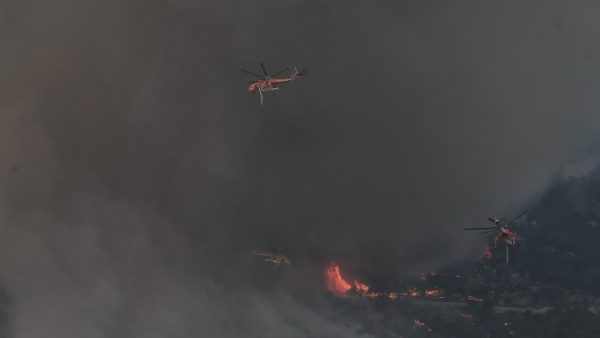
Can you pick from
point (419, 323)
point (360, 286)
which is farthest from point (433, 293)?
point (360, 286)

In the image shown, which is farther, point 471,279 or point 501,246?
point 501,246

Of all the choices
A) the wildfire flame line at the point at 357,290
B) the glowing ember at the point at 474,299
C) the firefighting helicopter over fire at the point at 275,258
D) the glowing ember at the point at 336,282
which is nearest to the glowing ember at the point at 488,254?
the glowing ember at the point at 474,299

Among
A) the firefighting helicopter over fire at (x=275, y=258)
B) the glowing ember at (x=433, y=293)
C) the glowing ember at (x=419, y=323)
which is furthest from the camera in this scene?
the firefighting helicopter over fire at (x=275, y=258)

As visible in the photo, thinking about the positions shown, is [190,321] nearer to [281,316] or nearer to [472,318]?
[281,316]

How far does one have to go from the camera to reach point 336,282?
128500mm

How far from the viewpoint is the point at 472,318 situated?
11819cm

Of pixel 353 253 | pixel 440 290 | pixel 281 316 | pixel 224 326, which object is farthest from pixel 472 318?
pixel 224 326

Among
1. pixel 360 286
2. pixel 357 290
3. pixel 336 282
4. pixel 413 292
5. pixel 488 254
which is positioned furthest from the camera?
pixel 488 254

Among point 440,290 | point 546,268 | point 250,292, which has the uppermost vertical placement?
point 546,268

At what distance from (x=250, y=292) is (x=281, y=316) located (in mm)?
9770

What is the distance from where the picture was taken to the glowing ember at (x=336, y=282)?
12619 centimetres

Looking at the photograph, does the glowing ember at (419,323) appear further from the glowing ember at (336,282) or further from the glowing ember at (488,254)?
the glowing ember at (488,254)

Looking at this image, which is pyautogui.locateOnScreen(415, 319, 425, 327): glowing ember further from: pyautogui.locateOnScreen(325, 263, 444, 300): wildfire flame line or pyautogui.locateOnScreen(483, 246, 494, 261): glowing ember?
pyautogui.locateOnScreen(483, 246, 494, 261): glowing ember

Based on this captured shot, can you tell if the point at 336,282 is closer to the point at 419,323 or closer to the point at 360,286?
the point at 360,286
